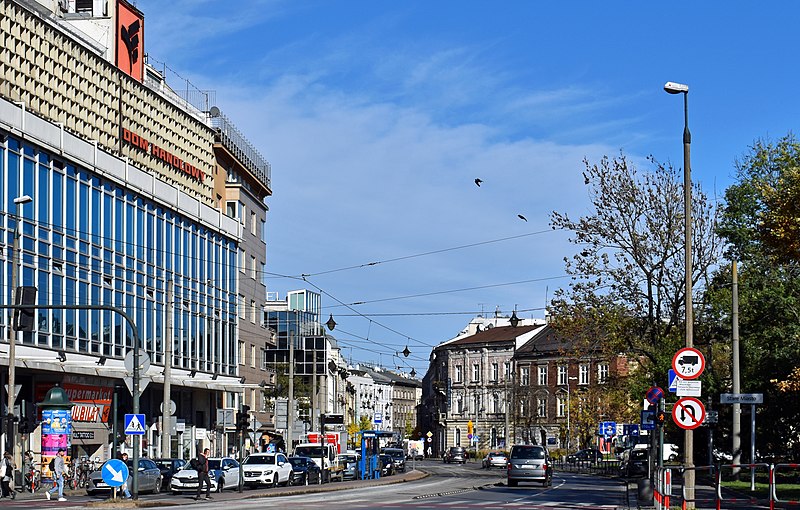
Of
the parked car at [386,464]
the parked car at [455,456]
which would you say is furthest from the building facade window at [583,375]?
the parked car at [386,464]

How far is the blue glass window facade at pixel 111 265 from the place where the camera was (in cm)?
4953

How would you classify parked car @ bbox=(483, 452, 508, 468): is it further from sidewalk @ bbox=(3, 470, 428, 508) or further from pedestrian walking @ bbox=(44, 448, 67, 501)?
pedestrian walking @ bbox=(44, 448, 67, 501)

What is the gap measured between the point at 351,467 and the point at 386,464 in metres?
5.58

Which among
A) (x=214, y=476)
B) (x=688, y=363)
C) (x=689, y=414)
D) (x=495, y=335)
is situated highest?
(x=688, y=363)

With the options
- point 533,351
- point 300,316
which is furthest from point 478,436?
point 300,316

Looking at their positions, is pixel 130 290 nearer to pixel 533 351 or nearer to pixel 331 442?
pixel 331 442

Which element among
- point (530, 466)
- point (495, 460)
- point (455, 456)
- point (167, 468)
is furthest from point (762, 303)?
point (455, 456)

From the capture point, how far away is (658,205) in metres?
48.6

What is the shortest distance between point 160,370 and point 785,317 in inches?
1275

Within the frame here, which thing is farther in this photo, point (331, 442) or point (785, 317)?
point (331, 442)

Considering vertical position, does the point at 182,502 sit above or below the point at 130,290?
below

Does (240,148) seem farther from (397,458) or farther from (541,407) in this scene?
(541,407)

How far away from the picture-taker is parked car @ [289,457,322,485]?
189ft

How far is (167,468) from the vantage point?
5069 centimetres
